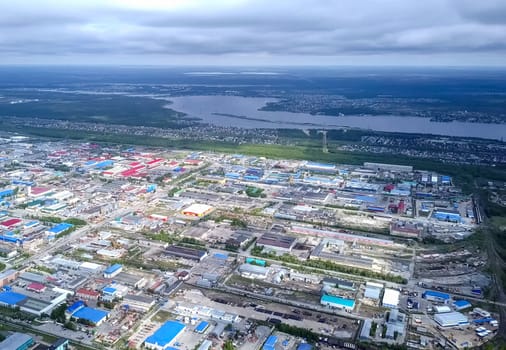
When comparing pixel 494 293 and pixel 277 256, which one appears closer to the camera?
pixel 494 293

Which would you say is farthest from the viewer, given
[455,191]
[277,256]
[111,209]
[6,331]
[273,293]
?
[455,191]

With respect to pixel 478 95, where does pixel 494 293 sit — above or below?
below

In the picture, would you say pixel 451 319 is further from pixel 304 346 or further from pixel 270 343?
pixel 270 343

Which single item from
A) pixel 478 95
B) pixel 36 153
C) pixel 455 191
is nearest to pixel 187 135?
pixel 36 153

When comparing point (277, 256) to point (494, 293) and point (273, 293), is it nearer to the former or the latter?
point (273, 293)

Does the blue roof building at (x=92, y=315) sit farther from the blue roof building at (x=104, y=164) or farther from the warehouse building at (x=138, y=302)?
the blue roof building at (x=104, y=164)

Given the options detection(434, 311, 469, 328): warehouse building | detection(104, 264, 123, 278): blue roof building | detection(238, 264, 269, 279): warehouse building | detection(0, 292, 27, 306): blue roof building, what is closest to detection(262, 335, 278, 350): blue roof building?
detection(238, 264, 269, 279): warehouse building

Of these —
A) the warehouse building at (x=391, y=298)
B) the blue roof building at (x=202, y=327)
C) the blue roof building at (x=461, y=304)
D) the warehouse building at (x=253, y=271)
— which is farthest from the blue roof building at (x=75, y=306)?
the blue roof building at (x=461, y=304)
